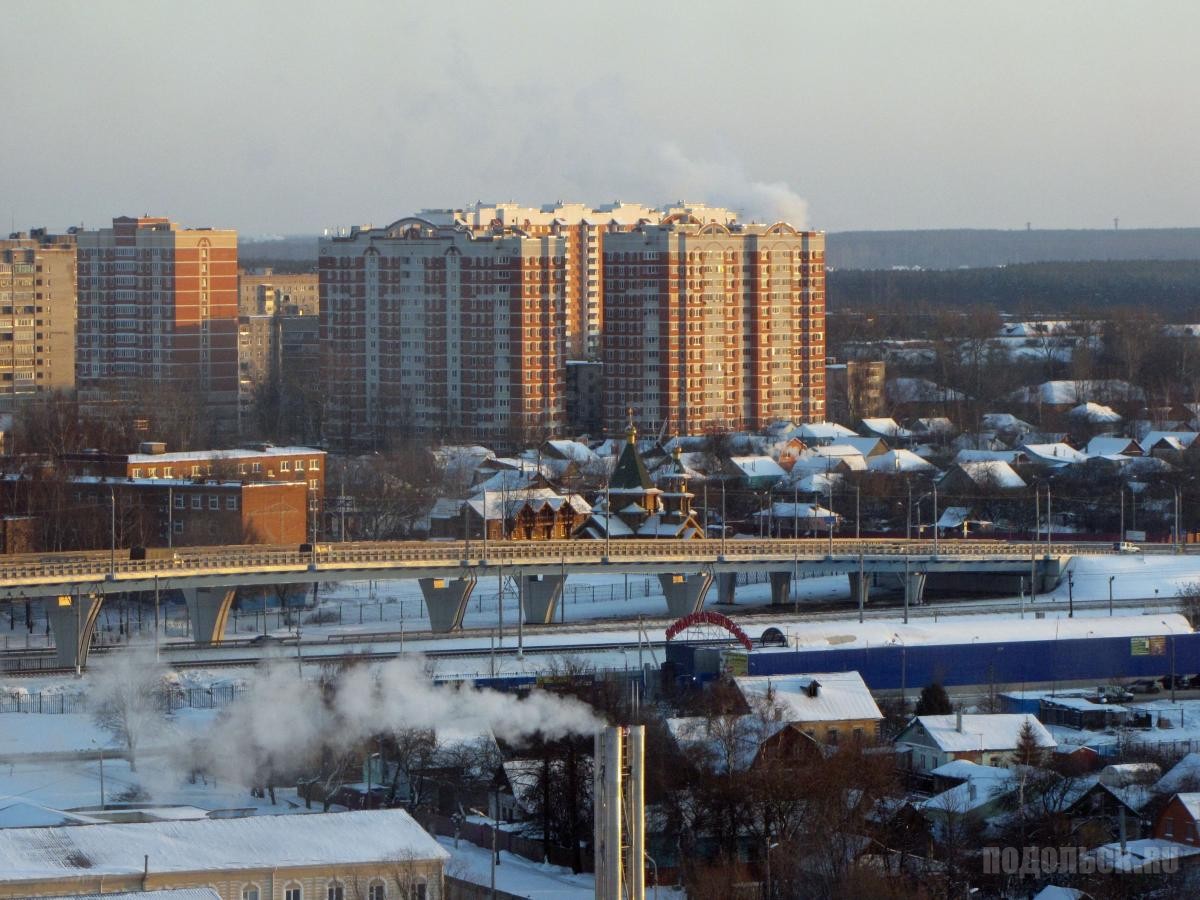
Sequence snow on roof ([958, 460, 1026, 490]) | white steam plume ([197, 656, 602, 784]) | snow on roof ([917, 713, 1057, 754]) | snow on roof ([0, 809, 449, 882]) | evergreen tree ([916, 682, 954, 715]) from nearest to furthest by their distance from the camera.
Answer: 1. snow on roof ([0, 809, 449, 882])
2. white steam plume ([197, 656, 602, 784])
3. snow on roof ([917, 713, 1057, 754])
4. evergreen tree ([916, 682, 954, 715])
5. snow on roof ([958, 460, 1026, 490])

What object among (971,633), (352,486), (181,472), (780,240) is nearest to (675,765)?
(971,633)

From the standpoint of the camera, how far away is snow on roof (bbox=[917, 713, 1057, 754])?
28.6 m

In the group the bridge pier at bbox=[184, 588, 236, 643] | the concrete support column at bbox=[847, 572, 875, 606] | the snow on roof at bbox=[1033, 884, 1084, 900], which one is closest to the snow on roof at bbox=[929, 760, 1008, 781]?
the snow on roof at bbox=[1033, 884, 1084, 900]

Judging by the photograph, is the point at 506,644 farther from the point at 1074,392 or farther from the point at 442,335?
the point at 1074,392

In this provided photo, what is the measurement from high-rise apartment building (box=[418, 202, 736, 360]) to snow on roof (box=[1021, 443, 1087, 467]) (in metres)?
20.3

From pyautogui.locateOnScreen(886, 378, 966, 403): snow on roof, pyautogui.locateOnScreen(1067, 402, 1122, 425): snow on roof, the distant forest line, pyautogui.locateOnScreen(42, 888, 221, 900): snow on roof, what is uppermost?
the distant forest line

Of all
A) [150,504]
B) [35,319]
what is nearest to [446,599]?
[150,504]

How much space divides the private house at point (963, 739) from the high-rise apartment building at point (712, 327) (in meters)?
42.8

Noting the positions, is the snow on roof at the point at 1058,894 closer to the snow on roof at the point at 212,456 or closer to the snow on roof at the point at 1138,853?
the snow on roof at the point at 1138,853

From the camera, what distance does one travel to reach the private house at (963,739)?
1120 inches

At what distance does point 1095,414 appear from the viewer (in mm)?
76312

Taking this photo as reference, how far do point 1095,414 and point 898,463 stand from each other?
1378 cm

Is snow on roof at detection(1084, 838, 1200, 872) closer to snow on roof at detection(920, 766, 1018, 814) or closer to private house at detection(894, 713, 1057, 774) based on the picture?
snow on roof at detection(920, 766, 1018, 814)

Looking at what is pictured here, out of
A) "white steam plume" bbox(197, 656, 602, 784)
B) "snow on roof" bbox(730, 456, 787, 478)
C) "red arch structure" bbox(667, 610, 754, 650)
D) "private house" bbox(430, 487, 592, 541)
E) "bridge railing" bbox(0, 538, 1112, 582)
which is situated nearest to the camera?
"white steam plume" bbox(197, 656, 602, 784)
